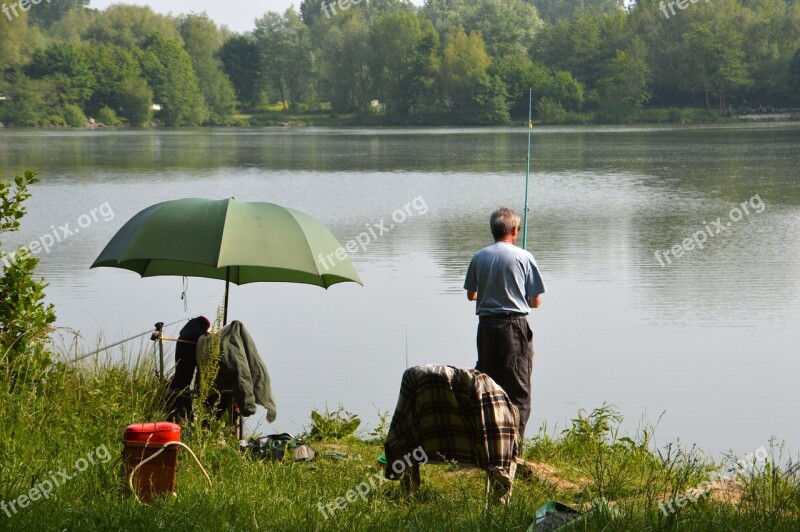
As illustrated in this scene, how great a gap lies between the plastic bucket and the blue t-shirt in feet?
6.51

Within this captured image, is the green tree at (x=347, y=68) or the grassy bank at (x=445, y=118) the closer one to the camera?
the grassy bank at (x=445, y=118)

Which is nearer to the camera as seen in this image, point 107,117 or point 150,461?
point 150,461

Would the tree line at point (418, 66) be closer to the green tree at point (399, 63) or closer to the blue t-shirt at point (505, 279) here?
the green tree at point (399, 63)

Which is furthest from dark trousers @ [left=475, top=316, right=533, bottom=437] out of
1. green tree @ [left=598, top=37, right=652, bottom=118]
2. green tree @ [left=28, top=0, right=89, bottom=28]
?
green tree @ [left=28, top=0, right=89, bottom=28]

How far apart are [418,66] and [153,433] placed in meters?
99.8

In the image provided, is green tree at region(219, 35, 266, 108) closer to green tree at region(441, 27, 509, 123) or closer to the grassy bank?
the grassy bank

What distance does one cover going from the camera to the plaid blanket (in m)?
4.96

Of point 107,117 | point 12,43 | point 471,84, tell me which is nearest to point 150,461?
point 471,84

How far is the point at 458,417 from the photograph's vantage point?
5.00 m

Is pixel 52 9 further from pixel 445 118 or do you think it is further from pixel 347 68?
pixel 445 118

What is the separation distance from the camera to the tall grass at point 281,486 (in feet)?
14.4

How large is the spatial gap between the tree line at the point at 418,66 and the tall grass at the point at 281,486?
87218 millimetres

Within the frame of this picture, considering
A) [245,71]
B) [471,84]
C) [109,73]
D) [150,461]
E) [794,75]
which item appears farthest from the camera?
[245,71]

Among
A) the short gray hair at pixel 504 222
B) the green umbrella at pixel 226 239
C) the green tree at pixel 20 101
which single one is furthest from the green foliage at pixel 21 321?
the green tree at pixel 20 101
